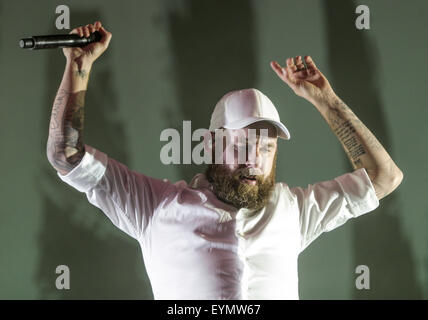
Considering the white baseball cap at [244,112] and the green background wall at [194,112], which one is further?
the green background wall at [194,112]

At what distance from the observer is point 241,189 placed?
1.51 meters

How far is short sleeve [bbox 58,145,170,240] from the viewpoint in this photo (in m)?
1.40

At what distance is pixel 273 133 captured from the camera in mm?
1600

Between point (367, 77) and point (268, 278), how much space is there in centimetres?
95

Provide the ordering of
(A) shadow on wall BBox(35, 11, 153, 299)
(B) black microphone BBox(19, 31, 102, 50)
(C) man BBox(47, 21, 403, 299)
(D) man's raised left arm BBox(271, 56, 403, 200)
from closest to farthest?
1. (B) black microphone BBox(19, 31, 102, 50)
2. (C) man BBox(47, 21, 403, 299)
3. (D) man's raised left arm BBox(271, 56, 403, 200)
4. (A) shadow on wall BBox(35, 11, 153, 299)

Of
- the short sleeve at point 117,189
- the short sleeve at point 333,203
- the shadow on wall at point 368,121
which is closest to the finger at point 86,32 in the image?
the short sleeve at point 117,189

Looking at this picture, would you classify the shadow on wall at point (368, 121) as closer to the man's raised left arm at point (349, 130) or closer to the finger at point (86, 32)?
the man's raised left arm at point (349, 130)

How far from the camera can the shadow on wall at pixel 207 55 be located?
1.94 m

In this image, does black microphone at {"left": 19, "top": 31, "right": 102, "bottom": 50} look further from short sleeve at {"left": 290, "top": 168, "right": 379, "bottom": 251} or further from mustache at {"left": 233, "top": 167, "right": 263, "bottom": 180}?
short sleeve at {"left": 290, "top": 168, "right": 379, "bottom": 251}

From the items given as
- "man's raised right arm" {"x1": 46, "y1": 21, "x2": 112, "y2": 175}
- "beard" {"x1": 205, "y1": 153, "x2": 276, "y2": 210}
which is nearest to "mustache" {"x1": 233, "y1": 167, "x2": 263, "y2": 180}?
"beard" {"x1": 205, "y1": 153, "x2": 276, "y2": 210}

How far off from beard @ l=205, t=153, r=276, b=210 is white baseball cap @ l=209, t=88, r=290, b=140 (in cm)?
14

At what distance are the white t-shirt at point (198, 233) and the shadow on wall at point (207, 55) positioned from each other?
0.46m
